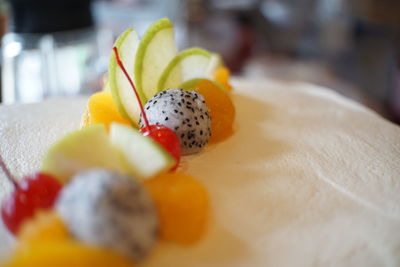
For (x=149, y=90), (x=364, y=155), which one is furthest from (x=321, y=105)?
(x=149, y=90)

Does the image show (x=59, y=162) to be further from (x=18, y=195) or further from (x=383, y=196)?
(x=383, y=196)

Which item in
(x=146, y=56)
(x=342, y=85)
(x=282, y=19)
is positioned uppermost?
(x=146, y=56)

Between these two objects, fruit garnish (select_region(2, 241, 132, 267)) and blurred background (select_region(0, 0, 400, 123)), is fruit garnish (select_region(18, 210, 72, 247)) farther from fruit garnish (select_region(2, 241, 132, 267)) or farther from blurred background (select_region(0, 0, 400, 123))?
blurred background (select_region(0, 0, 400, 123))

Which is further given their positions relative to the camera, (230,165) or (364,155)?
(364,155)

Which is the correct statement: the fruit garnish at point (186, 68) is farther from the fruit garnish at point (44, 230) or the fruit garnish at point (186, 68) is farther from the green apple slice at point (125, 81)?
the fruit garnish at point (44, 230)

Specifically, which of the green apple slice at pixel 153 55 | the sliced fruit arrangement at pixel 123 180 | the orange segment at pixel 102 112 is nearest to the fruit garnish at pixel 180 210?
the sliced fruit arrangement at pixel 123 180

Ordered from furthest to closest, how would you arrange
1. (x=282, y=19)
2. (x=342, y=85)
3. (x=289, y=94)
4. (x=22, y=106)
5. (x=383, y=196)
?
(x=282, y=19) → (x=342, y=85) → (x=289, y=94) → (x=22, y=106) → (x=383, y=196)

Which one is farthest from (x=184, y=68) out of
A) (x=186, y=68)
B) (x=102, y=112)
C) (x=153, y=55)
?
(x=102, y=112)

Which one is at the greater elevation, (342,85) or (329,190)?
(329,190)
